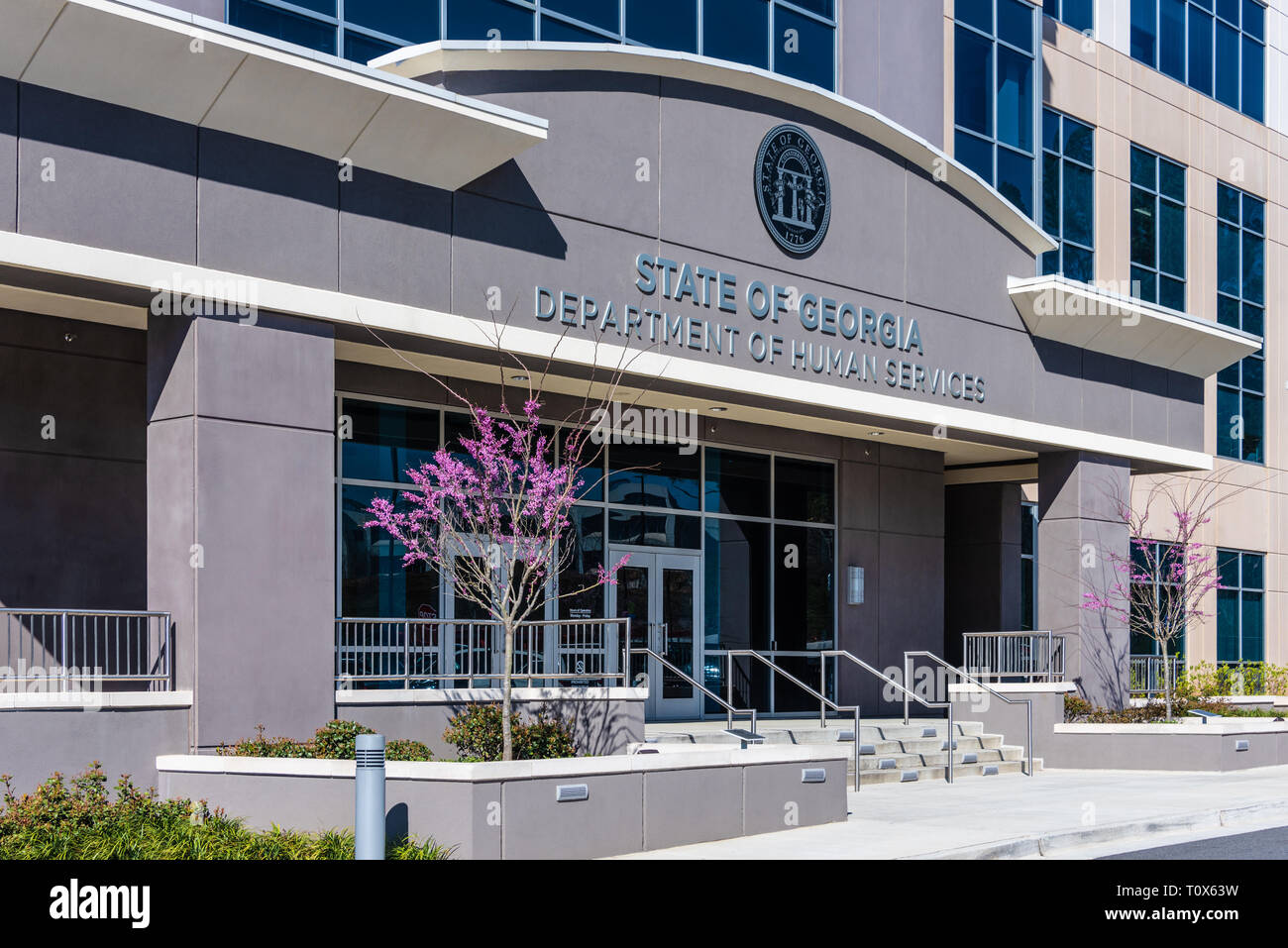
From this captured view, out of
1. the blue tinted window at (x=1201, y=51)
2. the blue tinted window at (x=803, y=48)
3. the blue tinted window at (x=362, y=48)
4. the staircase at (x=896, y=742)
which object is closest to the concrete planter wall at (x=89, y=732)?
the staircase at (x=896, y=742)

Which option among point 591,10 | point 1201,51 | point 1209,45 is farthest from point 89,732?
point 1209,45

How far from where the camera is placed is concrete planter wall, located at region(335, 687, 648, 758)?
49.2 feet

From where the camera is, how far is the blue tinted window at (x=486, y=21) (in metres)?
17.7

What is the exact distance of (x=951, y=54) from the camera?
26.4m

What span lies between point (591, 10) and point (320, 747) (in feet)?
34.8

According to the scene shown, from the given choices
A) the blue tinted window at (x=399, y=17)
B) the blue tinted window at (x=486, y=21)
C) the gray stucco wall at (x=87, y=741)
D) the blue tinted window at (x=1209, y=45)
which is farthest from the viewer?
the blue tinted window at (x=1209, y=45)

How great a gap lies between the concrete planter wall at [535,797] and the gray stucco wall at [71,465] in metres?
3.15

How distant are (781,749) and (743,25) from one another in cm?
1152

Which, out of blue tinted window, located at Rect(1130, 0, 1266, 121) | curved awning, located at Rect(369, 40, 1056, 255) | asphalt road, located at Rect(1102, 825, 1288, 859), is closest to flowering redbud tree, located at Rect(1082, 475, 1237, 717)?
curved awning, located at Rect(369, 40, 1056, 255)

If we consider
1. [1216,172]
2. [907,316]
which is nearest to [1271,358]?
[1216,172]

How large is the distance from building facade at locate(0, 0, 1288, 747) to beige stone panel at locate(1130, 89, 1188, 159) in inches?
61.5

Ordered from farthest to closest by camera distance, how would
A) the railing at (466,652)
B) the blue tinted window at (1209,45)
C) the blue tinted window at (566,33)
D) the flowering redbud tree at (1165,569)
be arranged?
the blue tinted window at (1209,45)
the flowering redbud tree at (1165,569)
the blue tinted window at (566,33)
the railing at (466,652)

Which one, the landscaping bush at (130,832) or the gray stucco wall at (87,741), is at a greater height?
the gray stucco wall at (87,741)

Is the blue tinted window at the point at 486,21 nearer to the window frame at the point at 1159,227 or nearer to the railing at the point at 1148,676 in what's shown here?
the railing at the point at 1148,676
